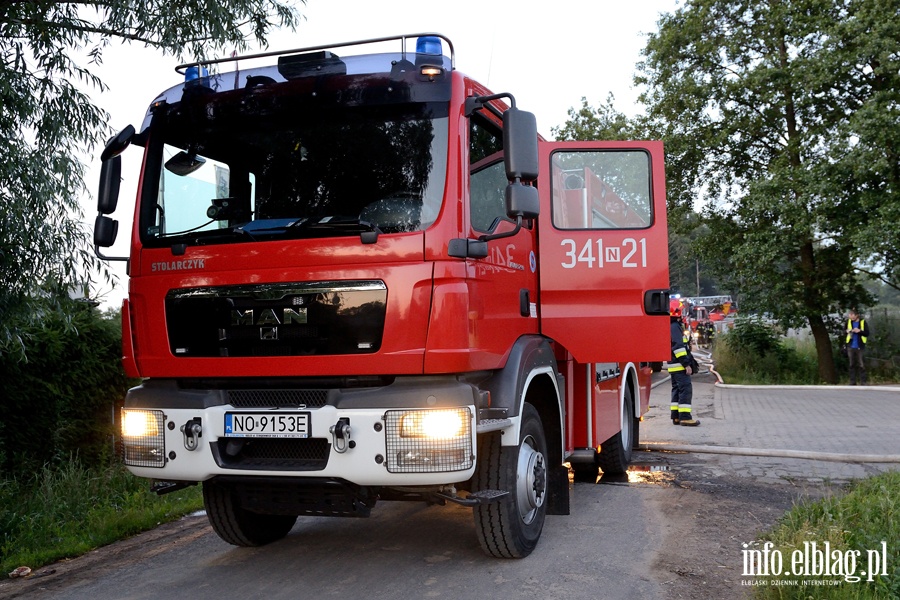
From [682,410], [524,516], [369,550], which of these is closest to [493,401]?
[524,516]

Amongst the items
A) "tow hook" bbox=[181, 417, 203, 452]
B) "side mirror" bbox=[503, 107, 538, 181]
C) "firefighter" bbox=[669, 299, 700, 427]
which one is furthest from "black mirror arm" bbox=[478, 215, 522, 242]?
"firefighter" bbox=[669, 299, 700, 427]

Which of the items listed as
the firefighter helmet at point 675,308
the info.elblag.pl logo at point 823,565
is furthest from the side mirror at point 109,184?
the firefighter helmet at point 675,308

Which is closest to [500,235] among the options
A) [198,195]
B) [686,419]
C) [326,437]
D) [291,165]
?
[291,165]

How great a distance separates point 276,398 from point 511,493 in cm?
142

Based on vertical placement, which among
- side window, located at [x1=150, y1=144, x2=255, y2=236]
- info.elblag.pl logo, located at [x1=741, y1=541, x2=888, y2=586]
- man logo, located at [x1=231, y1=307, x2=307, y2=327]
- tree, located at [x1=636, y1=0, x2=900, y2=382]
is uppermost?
tree, located at [x1=636, y1=0, x2=900, y2=382]

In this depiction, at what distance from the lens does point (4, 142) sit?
5.82 m

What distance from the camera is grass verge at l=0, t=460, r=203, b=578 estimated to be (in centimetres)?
564

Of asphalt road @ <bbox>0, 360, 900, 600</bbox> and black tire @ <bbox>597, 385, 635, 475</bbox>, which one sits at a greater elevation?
black tire @ <bbox>597, 385, 635, 475</bbox>

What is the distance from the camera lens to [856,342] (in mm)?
19141

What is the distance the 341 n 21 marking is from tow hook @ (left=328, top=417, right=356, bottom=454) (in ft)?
7.50

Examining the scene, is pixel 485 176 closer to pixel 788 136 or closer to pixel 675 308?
pixel 675 308

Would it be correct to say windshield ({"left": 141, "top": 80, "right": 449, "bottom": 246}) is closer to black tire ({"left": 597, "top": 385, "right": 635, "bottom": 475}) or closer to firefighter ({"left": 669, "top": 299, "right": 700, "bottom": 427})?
black tire ({"left": 597, "top": 385, "right": 635, "bottom": 475})

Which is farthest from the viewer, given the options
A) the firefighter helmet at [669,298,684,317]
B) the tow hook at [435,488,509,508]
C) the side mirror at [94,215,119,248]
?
the firefighter helmet at [669,298,684,317]

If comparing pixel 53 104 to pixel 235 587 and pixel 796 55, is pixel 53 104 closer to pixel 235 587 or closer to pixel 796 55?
pixel 235 587
